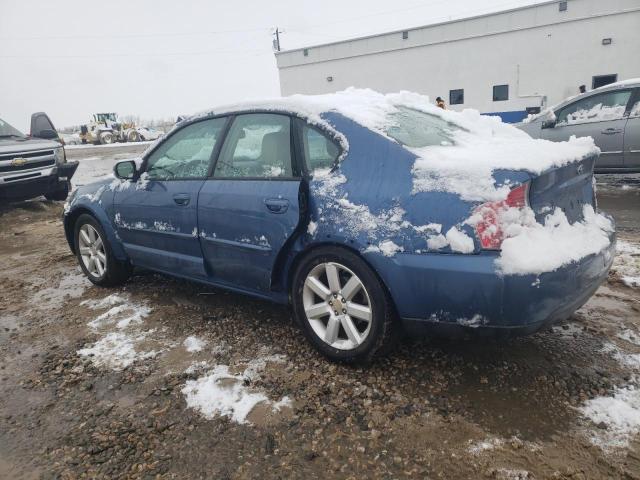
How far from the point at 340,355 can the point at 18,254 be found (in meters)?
5.10

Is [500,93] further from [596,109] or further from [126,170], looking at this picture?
[126,170]

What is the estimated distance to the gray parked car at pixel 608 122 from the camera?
7.16 m

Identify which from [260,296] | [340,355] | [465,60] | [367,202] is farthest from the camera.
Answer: [465,60]

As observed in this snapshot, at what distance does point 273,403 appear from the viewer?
2475 millimetres

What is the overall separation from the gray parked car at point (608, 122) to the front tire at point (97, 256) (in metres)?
6.75

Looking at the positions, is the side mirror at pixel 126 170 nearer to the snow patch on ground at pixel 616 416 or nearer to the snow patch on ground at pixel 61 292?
the snow patch on ground at pixel 61 292

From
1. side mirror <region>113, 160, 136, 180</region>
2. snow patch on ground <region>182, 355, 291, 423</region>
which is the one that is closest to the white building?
side mirror <region>113, 160, 136, 180</region>

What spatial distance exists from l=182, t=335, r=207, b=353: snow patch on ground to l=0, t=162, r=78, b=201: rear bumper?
649cm

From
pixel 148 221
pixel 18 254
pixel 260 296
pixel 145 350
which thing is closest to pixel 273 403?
pixel 260 296

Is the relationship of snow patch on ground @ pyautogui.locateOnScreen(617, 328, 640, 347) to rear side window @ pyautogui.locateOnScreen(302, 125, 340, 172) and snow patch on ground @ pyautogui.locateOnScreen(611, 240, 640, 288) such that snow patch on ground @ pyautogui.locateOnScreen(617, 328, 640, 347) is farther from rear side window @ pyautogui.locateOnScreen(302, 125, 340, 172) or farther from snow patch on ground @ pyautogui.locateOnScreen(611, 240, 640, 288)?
rear side window @ pyautogui.locateOnScreen(302, 125, 340, 172)

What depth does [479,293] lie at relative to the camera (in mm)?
2191

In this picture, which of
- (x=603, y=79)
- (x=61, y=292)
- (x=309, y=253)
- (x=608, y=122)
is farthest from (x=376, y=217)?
(x=603, y=79)

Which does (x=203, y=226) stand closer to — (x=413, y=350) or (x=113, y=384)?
(x=113, y=384)

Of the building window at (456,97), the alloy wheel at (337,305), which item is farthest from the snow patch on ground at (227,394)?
the building window at (456,97)
